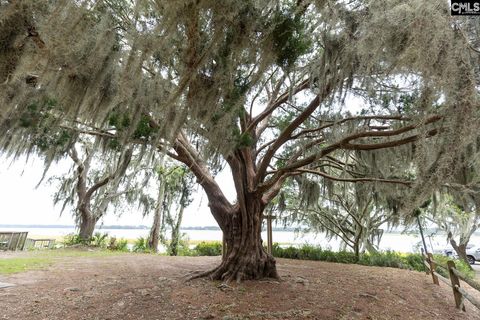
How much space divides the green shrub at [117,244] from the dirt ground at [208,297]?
511 cm

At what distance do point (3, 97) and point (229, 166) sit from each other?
3.35 m

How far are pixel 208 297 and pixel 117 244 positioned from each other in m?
8.07

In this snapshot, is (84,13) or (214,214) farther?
(214,214)

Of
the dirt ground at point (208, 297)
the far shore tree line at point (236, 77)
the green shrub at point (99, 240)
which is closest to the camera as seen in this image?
the far shore tree line at point (236, 77)

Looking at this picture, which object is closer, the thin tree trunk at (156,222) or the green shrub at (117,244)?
the green shrub at (117,244)

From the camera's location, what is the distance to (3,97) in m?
2.76

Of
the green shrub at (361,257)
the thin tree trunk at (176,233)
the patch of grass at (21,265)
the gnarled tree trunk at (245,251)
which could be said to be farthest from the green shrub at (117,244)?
the gnarled tree trunk at (245,251)

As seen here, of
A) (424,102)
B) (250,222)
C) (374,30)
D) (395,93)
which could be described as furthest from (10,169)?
(395,93)

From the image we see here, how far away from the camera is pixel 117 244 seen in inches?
431

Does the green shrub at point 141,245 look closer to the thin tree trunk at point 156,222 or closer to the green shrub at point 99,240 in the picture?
the thin tree trunk at point 156,222

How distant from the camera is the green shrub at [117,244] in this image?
10.8 m

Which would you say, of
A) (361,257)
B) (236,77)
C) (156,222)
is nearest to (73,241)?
(156,222)

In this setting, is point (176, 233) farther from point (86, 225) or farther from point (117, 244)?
point (86, 225)

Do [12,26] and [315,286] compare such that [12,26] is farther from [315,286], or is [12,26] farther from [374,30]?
[315,286]
